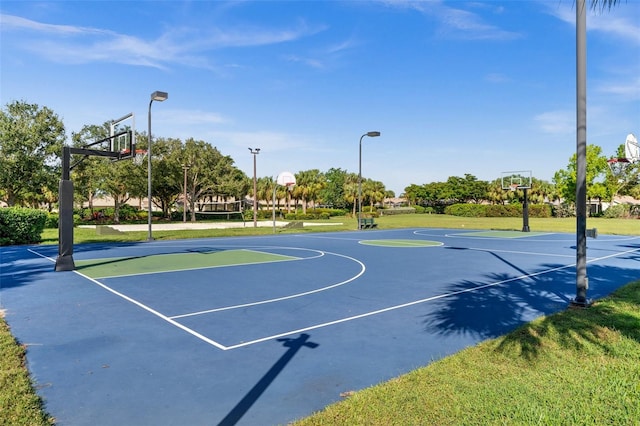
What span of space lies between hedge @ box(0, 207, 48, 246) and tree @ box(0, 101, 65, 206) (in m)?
16.1

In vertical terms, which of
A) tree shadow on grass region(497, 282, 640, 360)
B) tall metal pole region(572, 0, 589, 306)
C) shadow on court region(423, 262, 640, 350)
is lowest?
shadow on court region(423, 262, 640, 350)

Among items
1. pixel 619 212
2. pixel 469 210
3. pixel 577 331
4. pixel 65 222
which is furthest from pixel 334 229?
pixel 619 212

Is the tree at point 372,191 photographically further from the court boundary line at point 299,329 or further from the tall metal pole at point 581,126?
the tall metal pole at point 581,126

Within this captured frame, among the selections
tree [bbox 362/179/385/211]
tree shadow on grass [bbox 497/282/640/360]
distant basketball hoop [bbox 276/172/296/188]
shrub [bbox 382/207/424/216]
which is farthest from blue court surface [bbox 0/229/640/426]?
tree [bbox 362/179/385/211]

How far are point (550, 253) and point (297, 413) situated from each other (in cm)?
1778

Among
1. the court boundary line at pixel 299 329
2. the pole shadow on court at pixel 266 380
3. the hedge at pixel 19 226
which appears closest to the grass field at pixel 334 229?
the hedge at pixel 19 226

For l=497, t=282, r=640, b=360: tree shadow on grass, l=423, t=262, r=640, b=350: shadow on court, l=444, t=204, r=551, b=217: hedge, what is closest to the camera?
l=497, t=282, r=640, b=360: tree shadow on grass

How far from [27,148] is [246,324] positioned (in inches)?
1484

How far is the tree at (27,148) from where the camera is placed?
34.4 meters

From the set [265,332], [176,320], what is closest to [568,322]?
[265,332]

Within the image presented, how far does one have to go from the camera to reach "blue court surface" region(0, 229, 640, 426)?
15.2ft

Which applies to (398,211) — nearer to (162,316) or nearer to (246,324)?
(162,316)

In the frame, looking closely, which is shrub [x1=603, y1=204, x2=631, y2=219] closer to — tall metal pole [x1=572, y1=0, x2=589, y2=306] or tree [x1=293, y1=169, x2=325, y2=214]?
tree [x1=293, y1=169, x2=325, y2=214]

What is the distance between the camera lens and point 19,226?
2142 centimetres
